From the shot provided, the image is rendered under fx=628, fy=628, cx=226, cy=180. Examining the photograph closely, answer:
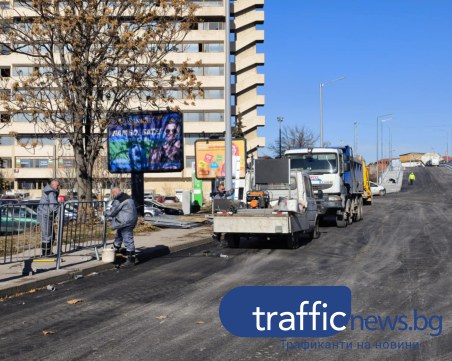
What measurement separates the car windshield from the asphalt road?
669 cm

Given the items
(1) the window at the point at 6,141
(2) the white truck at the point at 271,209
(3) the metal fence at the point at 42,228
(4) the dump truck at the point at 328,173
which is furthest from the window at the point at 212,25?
(3) the metal fence at the point at 42,228

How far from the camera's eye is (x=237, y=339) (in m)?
7.07

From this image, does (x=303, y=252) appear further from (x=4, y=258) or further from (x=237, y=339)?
(x=237, y=339)

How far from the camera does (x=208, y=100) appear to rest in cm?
8131

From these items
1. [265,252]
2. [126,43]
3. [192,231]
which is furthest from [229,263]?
[126,43]

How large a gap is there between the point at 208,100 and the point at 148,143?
187 feet

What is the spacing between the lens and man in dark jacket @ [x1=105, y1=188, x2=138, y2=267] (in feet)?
44.2

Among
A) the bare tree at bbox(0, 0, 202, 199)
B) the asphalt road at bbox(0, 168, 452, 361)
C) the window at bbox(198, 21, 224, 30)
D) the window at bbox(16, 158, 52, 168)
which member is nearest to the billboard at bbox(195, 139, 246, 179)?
the bare tree at bbox(0, 0, 202, 199)

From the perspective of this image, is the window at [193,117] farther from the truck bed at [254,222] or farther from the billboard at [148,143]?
the truck bed at [254,222]

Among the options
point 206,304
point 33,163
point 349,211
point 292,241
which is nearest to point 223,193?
point 349,211

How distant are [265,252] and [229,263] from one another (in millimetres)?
2312

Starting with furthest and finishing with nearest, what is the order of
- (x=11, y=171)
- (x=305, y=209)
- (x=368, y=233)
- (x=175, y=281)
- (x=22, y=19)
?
1. (x=11, y=171)
2. (x=22, y=19)
3. (x=368, y=233)
4. (x=305, y=209)
5. (x=175, y=281)

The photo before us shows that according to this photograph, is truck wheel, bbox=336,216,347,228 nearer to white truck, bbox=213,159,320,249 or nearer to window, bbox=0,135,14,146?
white truck, bbox=213,159,320,249

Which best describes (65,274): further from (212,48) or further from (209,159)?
(212,48)
